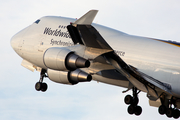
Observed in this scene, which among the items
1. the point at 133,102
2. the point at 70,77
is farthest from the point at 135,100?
the point at 70,77

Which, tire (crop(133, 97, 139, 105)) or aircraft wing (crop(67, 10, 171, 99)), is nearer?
aircraft wing (crop(67, 10, 171, 99))

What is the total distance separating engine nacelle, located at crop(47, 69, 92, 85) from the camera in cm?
1983

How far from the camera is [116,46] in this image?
21.0 meters

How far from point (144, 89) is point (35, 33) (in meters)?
8.43

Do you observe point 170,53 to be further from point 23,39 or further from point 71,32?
point 23,39

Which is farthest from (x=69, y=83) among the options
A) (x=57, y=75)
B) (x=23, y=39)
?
(x=23, y=39)

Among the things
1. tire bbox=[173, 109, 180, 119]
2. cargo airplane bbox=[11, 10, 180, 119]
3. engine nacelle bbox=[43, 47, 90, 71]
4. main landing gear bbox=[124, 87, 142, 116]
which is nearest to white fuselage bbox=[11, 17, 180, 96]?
cargo airplane bbox=[11, 10, 180, 119]

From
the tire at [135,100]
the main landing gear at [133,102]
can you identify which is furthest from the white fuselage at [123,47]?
the tire at [135,100]

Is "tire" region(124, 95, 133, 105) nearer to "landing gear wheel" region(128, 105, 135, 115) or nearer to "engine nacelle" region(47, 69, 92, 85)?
"landing gear wheel" region(128, 105, 135, 115)

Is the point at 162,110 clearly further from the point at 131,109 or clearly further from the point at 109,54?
the point at 109,54

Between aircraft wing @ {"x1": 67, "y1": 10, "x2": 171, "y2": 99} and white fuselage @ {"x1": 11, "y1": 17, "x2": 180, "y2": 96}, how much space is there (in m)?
0.44

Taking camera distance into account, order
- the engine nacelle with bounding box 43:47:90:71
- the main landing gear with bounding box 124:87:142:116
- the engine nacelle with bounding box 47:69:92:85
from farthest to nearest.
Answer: the main landing gear with bounding box 124:87:142:116 → the engine nacelle with bounding box 47:69:92:85 → the engine nacelle with bounding box 43:47:90:71

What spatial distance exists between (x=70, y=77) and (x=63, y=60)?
253 centimetres

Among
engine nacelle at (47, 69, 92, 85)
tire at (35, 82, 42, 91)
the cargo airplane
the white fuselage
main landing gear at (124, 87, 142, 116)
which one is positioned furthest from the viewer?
tire at (35, 82, 42, 91)
